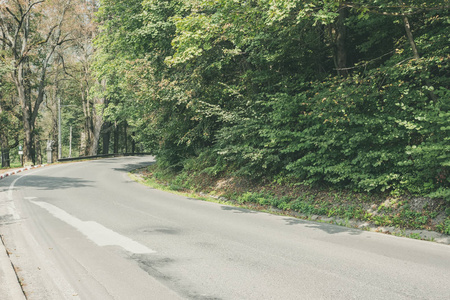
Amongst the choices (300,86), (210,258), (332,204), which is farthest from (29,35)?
(210,258)

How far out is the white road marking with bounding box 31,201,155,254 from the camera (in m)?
6.54

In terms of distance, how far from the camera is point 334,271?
525 cm

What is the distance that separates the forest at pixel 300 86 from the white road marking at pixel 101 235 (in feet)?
19.3

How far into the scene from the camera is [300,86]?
13180 mm

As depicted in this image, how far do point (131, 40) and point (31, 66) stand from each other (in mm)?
26744

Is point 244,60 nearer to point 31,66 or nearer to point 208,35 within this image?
point 208,35

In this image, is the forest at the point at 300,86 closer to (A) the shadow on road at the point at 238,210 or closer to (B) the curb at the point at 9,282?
(A) the shadow on road at the point at 238,210

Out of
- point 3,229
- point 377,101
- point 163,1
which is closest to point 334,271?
point 377,101

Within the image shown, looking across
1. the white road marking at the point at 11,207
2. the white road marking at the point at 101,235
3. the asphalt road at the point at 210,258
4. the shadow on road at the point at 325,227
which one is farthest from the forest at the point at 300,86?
the white road marking at the point at 11,207

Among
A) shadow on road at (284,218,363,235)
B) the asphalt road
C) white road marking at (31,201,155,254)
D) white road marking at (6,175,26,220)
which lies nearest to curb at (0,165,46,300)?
the asphalt road

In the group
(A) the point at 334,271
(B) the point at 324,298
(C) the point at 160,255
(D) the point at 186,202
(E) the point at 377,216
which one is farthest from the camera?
(D) the point at 186,202

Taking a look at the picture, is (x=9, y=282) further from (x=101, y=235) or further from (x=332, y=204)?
(x=332, y=204)

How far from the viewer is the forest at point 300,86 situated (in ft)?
29.0

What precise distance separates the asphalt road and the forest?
2.34 m
